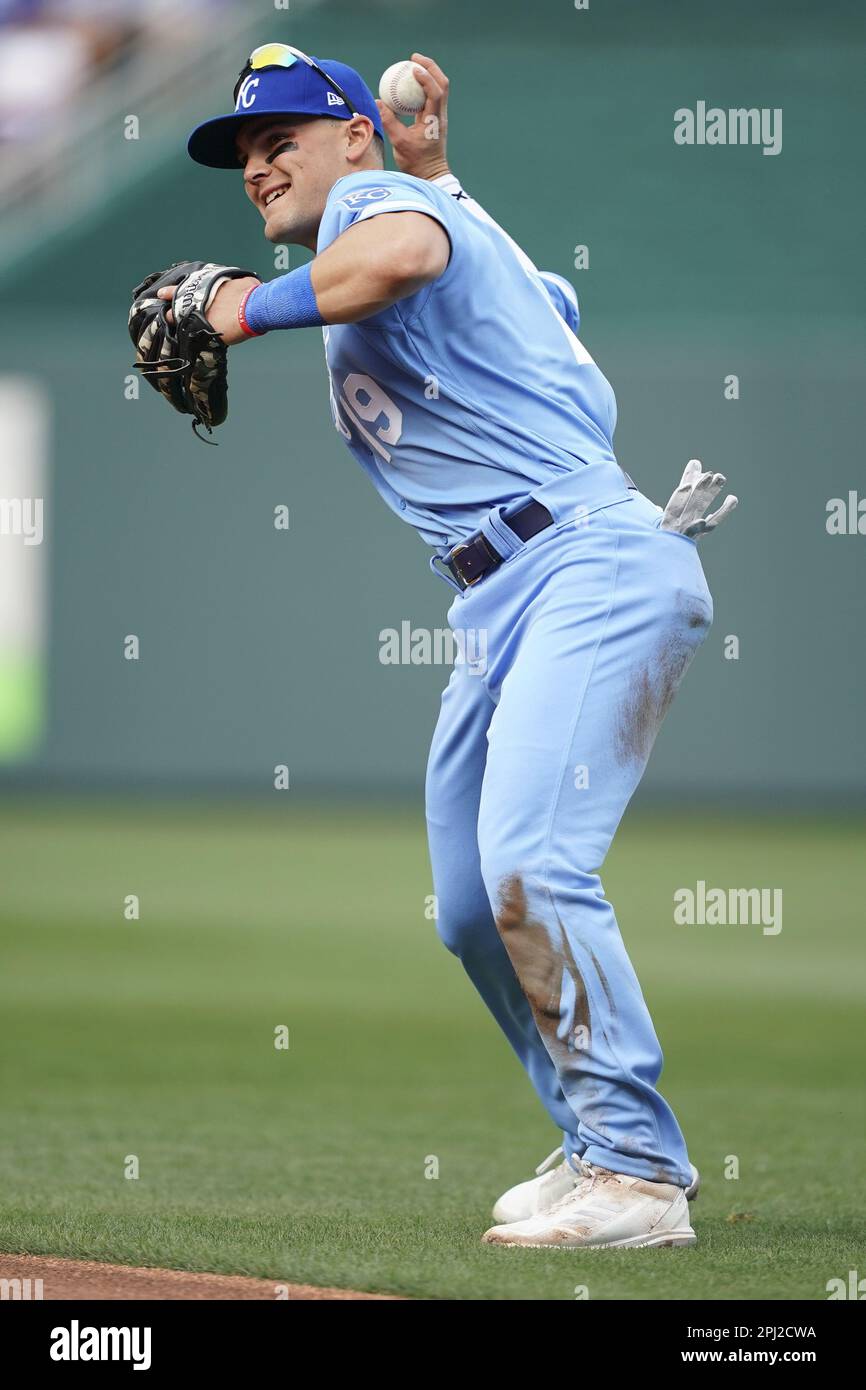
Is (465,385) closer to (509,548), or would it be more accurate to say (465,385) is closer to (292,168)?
(509,548)

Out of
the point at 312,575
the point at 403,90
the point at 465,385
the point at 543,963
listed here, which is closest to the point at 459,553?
the point at 465,385

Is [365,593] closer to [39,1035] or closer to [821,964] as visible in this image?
[821,964]

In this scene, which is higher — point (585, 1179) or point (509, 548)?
point (509, 548)

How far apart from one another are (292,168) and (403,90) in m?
0.44

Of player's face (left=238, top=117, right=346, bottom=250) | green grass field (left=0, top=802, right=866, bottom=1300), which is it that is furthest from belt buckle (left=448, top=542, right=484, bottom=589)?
green grass field (left=0, top=802, right=866, bottom=1300)

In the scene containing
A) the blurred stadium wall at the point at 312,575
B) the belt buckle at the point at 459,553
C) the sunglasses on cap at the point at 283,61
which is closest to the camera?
the belt buckle at the point at 459,553

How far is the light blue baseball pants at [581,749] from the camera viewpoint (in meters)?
3.71

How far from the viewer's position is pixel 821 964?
9195mm

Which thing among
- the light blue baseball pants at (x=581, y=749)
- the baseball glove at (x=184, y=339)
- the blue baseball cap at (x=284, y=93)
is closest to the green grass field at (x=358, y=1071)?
the light blue baseball pants at (x=581, y=749)

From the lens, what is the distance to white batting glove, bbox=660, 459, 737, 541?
12.9 feet

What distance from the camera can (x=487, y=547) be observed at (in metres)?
3.91

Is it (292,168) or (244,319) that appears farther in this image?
(292,168)

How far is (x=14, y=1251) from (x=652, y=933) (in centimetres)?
659

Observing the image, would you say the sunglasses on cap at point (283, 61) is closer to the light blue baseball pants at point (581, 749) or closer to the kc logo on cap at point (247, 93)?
the kc logo on cap at point (247, 93)
